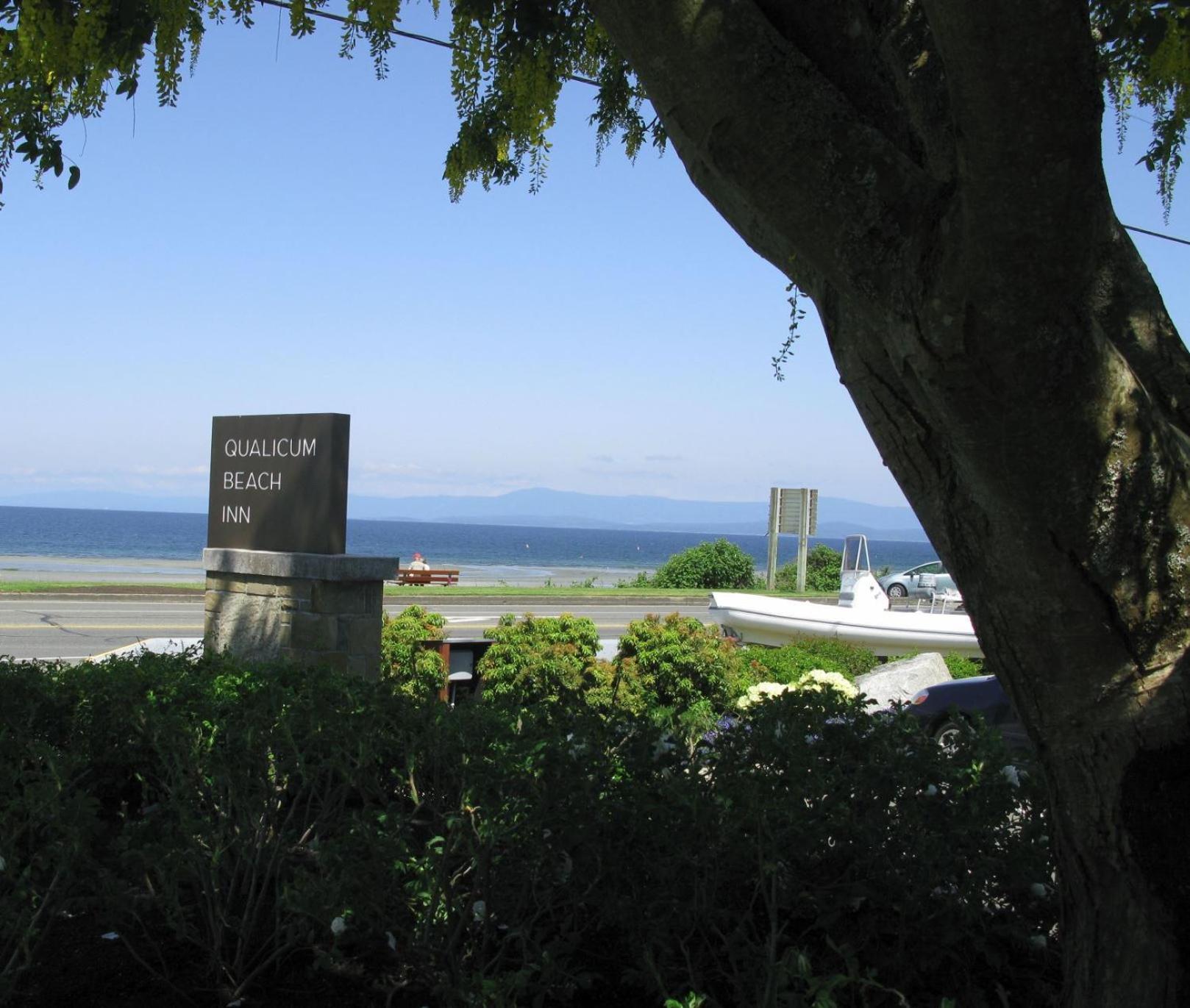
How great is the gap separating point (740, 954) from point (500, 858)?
2.35ft

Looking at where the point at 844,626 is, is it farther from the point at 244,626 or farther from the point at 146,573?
the point at 146,573

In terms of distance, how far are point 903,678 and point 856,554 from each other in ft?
22.4

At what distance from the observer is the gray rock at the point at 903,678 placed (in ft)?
34.1

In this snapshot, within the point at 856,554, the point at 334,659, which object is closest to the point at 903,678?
the point at 334,659

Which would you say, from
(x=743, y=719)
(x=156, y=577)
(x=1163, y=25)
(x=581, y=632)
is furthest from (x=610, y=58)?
(x=156, y=577)

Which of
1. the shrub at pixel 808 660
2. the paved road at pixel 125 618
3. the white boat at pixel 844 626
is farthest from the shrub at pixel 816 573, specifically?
the shrub at pixel 808 660

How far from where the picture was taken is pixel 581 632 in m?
9.04

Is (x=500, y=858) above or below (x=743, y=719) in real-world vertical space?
below

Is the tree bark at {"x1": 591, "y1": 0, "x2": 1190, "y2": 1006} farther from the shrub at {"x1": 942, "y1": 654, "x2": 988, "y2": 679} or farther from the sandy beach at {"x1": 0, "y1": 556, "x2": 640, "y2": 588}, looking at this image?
the sandy beach at {"x1": 0, "y1": 556, "x2": 640, "y2": 588}

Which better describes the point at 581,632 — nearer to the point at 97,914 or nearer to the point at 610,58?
the point at 610,58

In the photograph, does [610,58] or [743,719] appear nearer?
[743,719]

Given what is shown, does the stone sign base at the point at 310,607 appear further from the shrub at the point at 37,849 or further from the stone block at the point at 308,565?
the shrub at the point at 37,849

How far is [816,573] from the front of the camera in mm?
34656

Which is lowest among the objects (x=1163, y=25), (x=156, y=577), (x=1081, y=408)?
(x=156, y=577)
